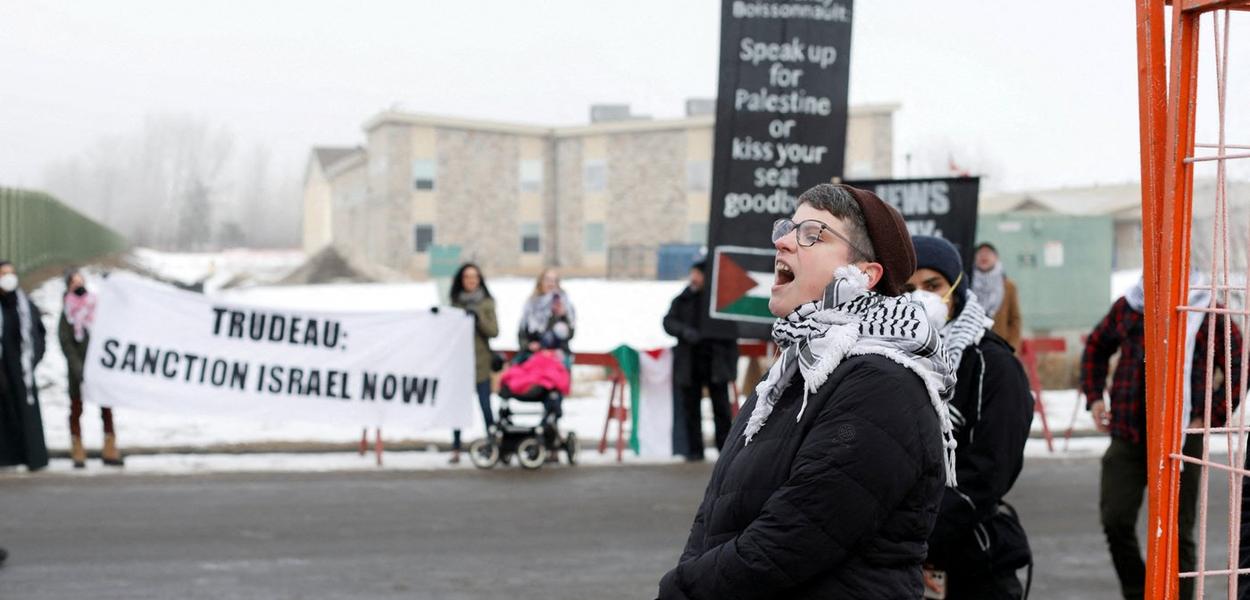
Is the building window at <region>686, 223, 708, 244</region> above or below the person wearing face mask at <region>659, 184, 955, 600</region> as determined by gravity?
above

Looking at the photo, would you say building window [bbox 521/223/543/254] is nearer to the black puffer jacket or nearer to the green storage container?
the green storage container

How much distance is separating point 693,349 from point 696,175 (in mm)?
51819

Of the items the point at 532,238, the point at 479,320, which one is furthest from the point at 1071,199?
the point at 479,320

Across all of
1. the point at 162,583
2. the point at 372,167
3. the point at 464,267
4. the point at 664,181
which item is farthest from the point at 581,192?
the point at 162,583

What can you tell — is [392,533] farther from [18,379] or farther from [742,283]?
[18,379]

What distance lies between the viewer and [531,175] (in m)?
66.8

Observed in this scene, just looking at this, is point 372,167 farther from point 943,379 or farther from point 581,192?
point 943,379

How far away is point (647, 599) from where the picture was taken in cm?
730

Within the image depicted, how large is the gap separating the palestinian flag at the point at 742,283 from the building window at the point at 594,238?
54.7 metres

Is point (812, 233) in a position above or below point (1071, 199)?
below

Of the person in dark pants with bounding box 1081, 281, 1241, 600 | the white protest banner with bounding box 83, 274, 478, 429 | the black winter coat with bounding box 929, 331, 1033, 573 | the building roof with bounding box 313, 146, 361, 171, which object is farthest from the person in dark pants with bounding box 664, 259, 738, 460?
the building roof with bounding box 313, 146, 361, 171

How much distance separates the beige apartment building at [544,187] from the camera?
62.4 m

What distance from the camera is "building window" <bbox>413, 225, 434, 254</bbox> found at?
206ft

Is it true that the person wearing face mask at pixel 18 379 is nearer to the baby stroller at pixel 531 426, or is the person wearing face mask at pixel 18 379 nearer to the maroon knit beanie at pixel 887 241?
the baby stroller at pixel 531 426
